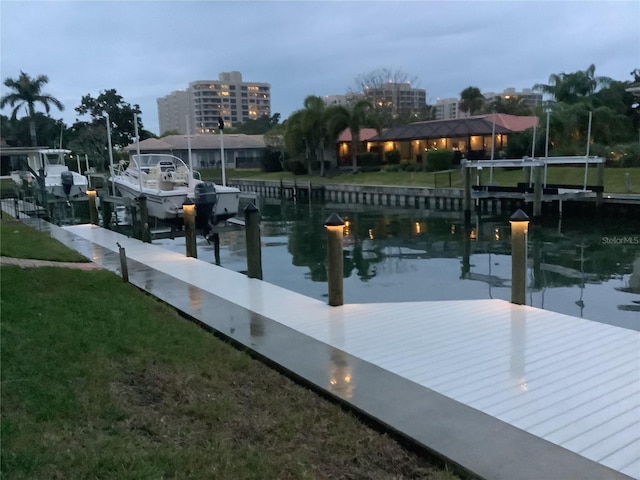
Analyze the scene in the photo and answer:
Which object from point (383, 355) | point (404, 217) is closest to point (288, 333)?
point (383, 355)

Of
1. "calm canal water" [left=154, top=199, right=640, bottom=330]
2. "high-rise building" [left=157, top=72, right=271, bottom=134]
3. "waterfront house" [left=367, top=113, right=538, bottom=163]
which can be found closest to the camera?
"calm canal water" [left=154, top=199, right=640, bottom=330]

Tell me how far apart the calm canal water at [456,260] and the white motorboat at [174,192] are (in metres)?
1.08

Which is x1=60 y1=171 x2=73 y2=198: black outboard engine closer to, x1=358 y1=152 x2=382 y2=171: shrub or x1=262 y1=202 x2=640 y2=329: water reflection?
x1=262 y1=202 x2=640 y2=329: water reflection

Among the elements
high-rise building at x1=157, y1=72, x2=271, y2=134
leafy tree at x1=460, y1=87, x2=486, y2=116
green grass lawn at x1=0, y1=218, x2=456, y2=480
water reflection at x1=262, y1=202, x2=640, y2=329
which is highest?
high-rise building at x1=157, y1=72, x2=271, y2=134

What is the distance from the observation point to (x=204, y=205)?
14.8 m

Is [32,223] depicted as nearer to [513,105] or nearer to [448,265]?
[448,265]

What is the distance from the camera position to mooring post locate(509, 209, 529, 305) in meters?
7.06

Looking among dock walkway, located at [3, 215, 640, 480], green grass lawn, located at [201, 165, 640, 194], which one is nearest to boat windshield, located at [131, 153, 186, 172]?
dock walkway, located at [3, 215, 640, 480]

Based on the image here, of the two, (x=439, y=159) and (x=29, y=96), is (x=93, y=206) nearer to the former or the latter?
(x=439, y=159)

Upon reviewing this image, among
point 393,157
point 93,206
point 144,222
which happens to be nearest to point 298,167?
point 393,157

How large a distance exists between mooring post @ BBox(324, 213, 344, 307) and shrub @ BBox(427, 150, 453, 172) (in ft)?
97.2

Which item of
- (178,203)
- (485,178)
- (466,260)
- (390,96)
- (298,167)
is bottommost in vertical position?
(466,260)

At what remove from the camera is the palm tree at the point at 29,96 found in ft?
148

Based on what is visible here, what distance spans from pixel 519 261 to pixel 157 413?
5099mm
